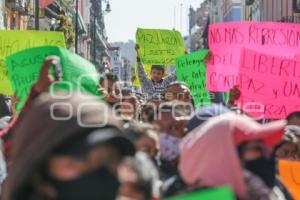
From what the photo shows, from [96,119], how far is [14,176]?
305 mm

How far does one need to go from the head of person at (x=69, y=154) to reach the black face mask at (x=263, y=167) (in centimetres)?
75

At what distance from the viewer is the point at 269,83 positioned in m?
7.43

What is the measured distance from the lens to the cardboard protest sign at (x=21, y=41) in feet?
28.8

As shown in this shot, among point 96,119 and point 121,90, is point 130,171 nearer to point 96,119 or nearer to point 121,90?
point 96,119

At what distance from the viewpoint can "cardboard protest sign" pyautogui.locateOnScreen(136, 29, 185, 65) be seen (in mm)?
12977

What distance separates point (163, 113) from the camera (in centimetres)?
498

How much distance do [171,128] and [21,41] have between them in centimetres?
433

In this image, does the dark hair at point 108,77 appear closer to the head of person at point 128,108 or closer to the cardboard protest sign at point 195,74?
the head of person at point 128,108

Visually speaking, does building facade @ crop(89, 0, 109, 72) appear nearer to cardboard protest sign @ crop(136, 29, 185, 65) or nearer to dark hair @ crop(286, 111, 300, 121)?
cardboard protest sign @ crop(136, 29, 185, 65)

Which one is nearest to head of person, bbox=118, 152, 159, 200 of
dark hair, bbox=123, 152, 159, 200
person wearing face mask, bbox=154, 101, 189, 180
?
dark hair, bbox=123, 152, 159, 200

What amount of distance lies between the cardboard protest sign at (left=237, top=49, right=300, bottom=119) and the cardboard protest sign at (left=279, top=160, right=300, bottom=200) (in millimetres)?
1784

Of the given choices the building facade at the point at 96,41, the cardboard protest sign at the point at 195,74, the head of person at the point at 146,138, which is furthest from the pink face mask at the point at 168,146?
the building facade at the point at 96,41

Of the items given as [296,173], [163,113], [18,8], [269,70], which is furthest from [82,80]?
[18,8]

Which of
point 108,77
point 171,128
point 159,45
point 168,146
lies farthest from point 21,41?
point 159,45
